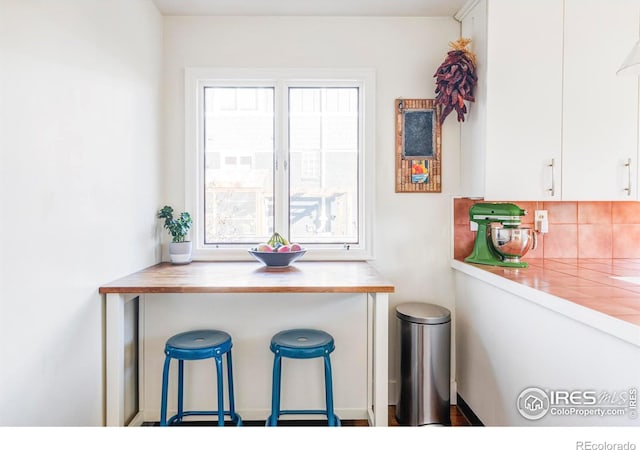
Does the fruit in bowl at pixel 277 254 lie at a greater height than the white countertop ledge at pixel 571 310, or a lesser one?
greater

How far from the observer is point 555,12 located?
2.08 metres

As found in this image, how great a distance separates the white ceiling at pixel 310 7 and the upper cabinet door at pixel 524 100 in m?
0.42

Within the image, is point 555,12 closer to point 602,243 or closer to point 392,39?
point 392,39

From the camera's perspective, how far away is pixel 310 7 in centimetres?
238

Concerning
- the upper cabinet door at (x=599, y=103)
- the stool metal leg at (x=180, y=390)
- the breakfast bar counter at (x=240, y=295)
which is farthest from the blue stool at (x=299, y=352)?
the upper cabinet door at (x=599, y=103)

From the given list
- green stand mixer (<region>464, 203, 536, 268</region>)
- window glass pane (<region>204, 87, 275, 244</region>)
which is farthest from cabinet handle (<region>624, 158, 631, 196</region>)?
window glass pane (<region>204, 87, 275, 244</region>)

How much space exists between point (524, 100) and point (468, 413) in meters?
1.94

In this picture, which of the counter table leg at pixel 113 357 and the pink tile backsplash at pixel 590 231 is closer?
the counter table leg at pixel 113 357

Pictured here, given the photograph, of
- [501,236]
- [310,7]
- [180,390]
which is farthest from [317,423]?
[310,7]

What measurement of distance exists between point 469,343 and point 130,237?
2145 mm

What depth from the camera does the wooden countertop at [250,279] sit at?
1.76m

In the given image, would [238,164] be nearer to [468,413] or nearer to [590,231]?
[468,413]

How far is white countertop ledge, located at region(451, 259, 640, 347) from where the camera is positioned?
3.66ft

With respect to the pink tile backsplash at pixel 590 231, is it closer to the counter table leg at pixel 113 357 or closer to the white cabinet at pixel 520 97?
the white cabinet at pixel 520 97
